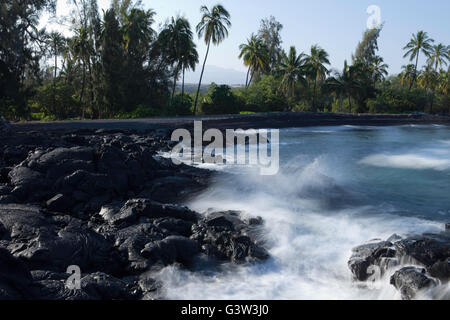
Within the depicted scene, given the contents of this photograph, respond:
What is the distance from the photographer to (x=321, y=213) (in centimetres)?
958

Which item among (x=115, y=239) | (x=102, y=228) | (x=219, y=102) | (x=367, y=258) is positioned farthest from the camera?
(x=219, y=102)

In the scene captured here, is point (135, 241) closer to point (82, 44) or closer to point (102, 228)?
point (102, 228)

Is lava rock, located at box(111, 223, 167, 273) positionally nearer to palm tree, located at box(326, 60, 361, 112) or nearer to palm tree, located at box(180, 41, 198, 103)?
palm tree, located at box(180, 41, 198, 103)

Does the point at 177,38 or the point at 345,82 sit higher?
the point at 177,38

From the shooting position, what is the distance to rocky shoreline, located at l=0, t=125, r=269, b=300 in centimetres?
539

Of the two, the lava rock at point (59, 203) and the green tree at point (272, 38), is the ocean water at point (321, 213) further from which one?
the green tree at point (272, 38)

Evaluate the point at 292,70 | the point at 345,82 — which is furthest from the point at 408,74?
the point at 292,70

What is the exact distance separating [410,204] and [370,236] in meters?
3.48

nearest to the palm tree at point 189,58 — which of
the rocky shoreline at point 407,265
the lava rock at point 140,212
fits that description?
the lava rock at point 140,212

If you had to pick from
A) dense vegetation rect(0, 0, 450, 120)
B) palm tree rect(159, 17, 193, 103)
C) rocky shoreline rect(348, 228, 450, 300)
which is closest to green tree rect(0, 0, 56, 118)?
dense vegetation rect(0, 0, 450, 120)

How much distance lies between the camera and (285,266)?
683cm

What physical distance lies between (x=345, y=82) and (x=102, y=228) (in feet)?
129
